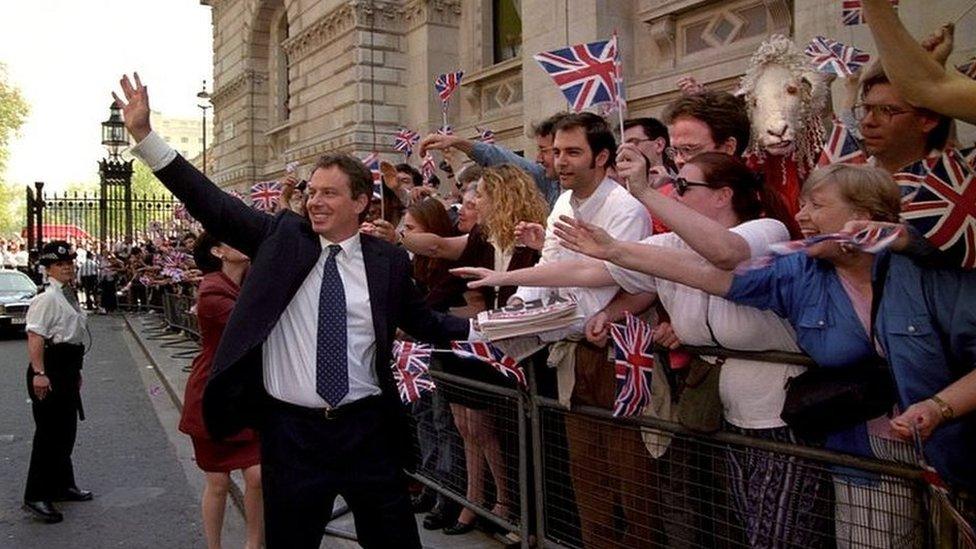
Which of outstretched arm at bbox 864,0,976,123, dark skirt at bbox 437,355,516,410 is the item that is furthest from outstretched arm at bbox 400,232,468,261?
outstretched arm at bbox 864,0,976,123

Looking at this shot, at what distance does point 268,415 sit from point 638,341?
1542 mm

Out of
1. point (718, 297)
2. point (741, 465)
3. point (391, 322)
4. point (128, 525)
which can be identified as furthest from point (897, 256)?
point (128, 525)

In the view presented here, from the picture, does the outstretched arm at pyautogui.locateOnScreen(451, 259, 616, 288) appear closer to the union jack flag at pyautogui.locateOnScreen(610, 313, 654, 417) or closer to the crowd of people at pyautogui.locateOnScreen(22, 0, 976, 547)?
the crowd of people at pyautogui.locateOnScreen(22, 0, 976, 547)

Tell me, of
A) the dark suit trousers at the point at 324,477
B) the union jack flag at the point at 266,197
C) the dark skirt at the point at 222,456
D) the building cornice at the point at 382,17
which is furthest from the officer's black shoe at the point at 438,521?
the building cornice at the point at 382,17

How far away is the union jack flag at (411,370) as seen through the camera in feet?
13.5

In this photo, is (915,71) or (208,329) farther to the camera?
(208,329)

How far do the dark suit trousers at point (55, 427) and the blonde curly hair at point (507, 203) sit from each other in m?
3.94

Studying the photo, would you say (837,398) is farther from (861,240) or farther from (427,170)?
(427,170)

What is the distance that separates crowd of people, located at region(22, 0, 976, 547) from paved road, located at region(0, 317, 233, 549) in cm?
274

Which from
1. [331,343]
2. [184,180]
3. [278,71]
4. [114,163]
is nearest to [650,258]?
[331,343]

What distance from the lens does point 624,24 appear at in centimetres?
1176

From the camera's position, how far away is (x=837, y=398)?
2600 millimetres

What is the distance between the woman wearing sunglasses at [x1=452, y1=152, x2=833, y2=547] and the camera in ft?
9.16

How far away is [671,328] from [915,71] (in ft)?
4.30
